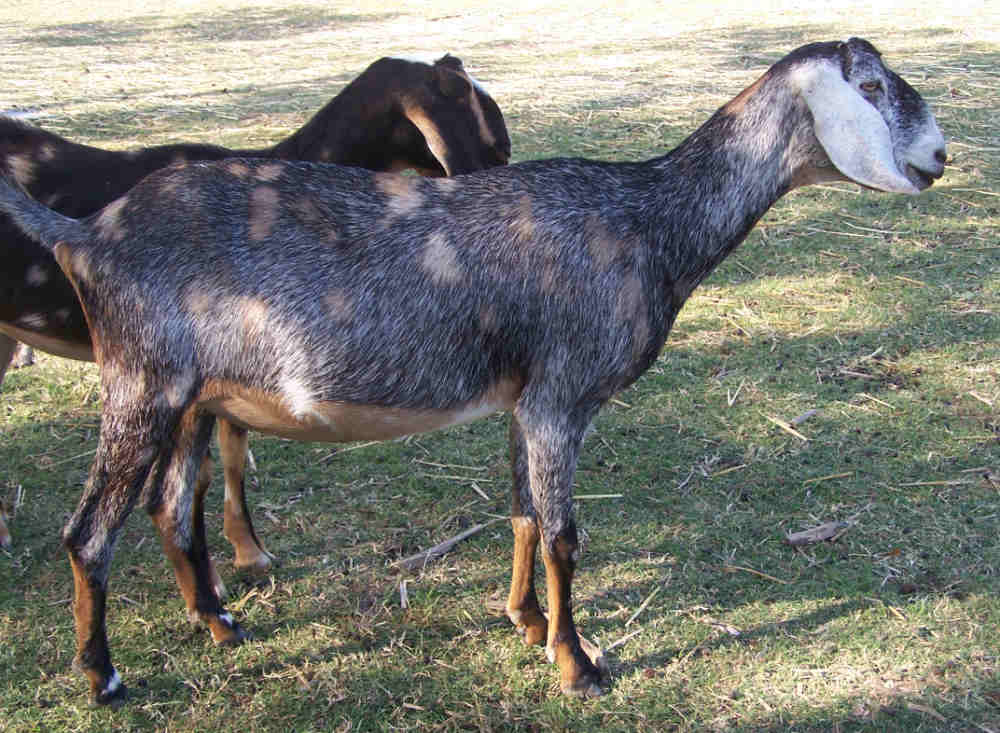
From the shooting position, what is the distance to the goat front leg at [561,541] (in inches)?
125

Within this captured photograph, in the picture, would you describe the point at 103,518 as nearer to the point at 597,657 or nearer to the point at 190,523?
the point at 190,523

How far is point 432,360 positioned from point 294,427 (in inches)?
17.6

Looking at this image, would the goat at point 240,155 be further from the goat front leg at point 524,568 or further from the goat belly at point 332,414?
the goat front leg at point 524,568

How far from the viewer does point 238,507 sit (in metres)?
3.86

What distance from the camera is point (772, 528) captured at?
4109mm

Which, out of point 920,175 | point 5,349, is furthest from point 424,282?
point 5,349

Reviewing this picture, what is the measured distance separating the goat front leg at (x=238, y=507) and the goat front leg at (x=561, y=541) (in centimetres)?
114

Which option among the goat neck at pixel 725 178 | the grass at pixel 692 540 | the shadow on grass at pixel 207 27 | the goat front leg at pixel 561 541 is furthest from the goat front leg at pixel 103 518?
the shadow on grass at pixel 207 27

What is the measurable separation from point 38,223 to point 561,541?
1.75 metres

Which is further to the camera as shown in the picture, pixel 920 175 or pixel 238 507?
pixel 238 507

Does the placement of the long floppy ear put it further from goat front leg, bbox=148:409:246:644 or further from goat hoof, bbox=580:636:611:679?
goat hoof, bbox=580:636:611:679

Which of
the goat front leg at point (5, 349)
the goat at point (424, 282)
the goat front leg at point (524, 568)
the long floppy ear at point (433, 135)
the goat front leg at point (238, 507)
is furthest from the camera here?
the long floppy ear at point (433, 135)

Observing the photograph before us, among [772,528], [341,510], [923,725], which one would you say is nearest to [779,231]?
[772,528]

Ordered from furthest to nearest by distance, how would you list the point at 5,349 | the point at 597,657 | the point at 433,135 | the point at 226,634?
the point at 433,135 < the point at 5,349 < the point at 226,634 < the point at 597,657
